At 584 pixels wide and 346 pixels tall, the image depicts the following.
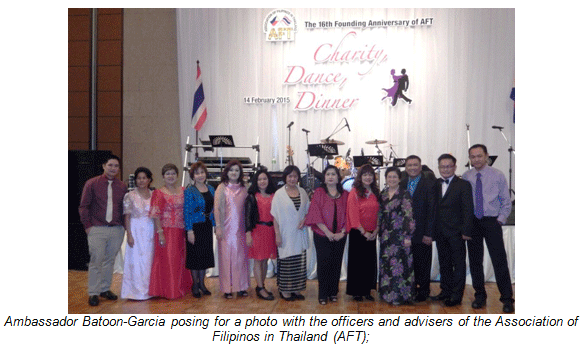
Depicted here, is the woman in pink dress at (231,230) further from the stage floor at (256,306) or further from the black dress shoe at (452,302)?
the black dress shoe at (452,302)

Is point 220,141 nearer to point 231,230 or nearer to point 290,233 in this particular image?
point 231,230

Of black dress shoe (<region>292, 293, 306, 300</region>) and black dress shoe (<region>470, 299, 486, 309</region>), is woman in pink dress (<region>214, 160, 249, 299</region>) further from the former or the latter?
black dress shoe (<region>470, 299, 486, 309</region>)

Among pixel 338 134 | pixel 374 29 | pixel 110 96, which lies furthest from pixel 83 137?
pixel 374 29

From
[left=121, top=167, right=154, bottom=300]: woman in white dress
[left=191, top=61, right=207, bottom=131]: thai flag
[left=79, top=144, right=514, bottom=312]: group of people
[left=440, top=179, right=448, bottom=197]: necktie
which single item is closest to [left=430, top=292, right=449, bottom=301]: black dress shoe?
[left=79, top=144, right=514, bottom=312]: group of people

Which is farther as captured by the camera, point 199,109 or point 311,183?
point 199,109

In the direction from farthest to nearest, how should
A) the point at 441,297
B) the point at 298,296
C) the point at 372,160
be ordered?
the point at 372,160
the point at 298,296
the point at 441,297

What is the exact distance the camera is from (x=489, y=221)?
503 centimetres

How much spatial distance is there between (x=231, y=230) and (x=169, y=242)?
2.06 ft

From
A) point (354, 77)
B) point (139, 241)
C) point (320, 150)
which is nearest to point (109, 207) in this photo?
point (139, 241)

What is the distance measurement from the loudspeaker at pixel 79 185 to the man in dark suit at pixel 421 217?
3.83 m

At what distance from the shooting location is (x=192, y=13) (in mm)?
10531

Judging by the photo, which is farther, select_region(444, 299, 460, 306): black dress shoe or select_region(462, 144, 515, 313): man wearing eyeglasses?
select_region(444, 299, 460, 306): black dress shoe

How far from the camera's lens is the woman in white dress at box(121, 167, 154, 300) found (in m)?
5.42

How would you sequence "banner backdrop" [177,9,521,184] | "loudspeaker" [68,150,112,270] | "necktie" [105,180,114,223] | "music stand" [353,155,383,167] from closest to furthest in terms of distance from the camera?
"necktie" [105,180,114,223], "loudspeaker" [68,150,112,270], "music stand" [353,155,383,167], "banner backdrop" [177,9,521,184]
